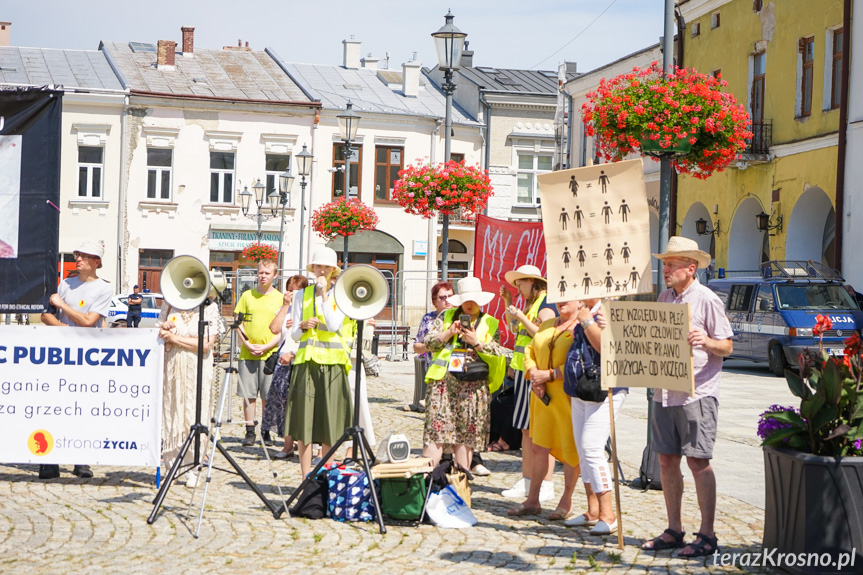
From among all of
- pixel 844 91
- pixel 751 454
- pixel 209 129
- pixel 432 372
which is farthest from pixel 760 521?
pixel 209 129

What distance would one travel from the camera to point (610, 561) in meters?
6.66

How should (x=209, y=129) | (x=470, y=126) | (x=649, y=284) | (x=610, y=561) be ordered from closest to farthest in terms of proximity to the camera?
(x=610, y=561)
(x=649, y=284)
(x=209, y=129)
(x=470, y=126)

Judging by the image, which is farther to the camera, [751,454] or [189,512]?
[751,454]

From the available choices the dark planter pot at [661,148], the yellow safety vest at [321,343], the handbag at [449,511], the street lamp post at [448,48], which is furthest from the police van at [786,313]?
the handbag at [449,511]

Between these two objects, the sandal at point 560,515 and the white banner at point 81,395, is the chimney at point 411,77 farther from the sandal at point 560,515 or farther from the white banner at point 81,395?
the sandal at point 560,515

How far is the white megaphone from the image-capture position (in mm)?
7848

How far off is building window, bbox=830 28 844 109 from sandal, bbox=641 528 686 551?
66.2ft

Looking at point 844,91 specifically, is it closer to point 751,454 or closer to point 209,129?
point 751,454

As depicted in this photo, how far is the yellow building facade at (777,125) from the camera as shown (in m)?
25.3

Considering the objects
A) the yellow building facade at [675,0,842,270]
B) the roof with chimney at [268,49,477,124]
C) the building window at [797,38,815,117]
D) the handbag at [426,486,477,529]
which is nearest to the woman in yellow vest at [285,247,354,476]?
the handbag at [426,486,477,529]

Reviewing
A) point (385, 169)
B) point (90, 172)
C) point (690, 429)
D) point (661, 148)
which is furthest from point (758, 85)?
point (90, 172)

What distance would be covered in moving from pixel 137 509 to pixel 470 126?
3799 cm

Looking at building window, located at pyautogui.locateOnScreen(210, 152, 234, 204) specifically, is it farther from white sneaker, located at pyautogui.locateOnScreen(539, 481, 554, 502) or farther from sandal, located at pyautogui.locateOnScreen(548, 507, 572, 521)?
sandal, located at pyautogui.locateOnScreen(548, 507, 572, 521)

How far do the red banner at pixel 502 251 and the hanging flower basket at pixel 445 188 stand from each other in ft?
13.6
